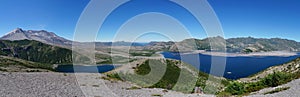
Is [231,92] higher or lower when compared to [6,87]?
lower

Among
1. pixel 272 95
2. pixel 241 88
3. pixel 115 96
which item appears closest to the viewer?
pixel 272 95

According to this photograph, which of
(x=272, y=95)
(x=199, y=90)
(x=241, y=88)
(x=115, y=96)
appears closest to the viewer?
(x=272, y=95)

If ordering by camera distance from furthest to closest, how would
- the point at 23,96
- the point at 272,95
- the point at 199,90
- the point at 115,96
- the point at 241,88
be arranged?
the point at 199,90
the point at 241,88
the point at 115,96
the point at 272,95
the point at 23,96

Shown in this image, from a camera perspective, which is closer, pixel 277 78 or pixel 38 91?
pixel 38 91

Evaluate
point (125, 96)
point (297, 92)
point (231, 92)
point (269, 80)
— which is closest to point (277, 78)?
point (269, 80)

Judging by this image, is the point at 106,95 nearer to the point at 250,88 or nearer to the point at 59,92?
the point at 59,92

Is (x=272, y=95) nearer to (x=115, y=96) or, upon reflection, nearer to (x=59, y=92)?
(x=115, y=96)

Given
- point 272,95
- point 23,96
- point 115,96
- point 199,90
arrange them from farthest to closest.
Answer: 1. point 199,90
2. point 115,96
3. point 272,95
4. point 23,96

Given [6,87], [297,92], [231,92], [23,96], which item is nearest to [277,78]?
[231,92]

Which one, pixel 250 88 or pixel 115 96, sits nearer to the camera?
pixel 115 96
